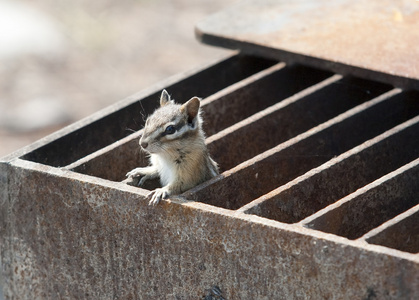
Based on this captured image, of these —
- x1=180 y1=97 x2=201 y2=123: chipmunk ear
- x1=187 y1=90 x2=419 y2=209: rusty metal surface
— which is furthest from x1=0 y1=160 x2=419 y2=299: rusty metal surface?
x1=180 y1=97 x2=201 y2=123: chipmunk ear

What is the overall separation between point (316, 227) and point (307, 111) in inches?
72.8

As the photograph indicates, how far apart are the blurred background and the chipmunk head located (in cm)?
486

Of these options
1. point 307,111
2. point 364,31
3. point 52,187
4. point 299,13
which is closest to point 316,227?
point 52,187

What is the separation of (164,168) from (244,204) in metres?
0.52

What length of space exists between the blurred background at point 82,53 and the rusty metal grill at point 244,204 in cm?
423

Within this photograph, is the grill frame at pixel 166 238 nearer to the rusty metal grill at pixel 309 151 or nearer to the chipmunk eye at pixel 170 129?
the rusty metal grill at pixel 309 151

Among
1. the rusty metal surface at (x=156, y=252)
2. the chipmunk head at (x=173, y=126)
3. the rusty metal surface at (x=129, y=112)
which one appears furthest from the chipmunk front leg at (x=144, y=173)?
the rusty metal surface at (x=156, y=252)

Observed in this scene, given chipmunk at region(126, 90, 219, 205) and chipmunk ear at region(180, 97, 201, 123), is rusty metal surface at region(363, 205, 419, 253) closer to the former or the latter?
chipmunk at region(126, 90, 219, 205)

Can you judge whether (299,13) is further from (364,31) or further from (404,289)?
(404,289)

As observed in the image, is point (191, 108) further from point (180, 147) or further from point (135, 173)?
point (135, 173)

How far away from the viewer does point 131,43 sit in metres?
12.5

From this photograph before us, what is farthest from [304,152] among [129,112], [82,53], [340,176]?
[82,53]

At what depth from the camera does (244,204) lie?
18.6 ft

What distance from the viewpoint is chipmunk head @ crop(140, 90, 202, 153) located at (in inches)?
222
